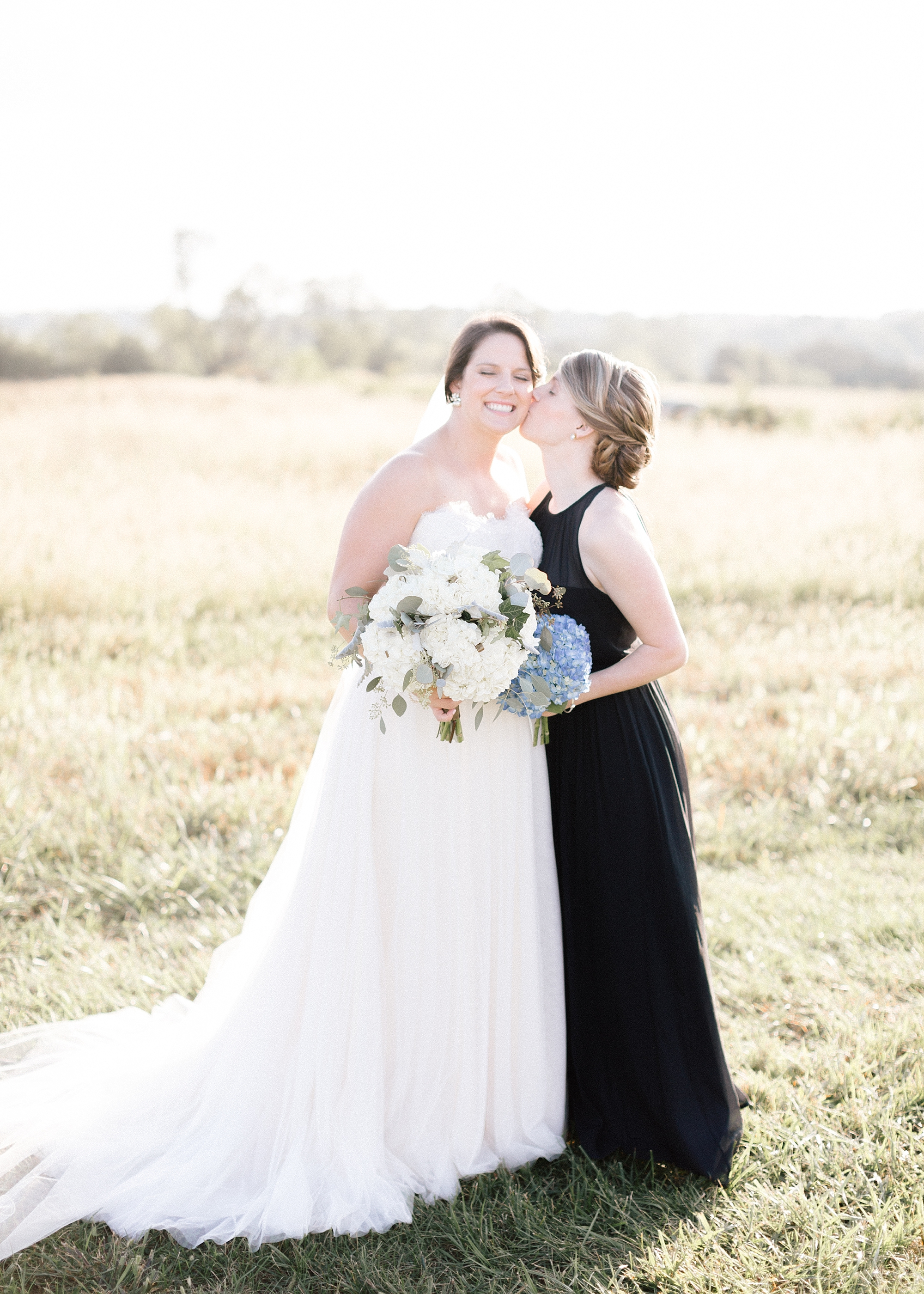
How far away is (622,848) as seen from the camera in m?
3.19

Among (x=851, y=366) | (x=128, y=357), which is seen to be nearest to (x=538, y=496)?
(x=128, y=357)

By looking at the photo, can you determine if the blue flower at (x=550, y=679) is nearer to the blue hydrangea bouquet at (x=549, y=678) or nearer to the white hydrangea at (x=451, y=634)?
the blue hydrangea bouquet at (x=549, y=678)

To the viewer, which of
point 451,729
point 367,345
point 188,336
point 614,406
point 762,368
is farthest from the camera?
point 762,368

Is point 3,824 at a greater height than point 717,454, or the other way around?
point 717,454

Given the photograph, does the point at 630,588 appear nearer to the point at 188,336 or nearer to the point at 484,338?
the point at 484,338

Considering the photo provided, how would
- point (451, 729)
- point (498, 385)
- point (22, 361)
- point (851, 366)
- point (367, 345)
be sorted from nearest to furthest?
point (451, 729)
point (498, 385)
point (22, 361)
point (367, 345)
point (851, 366)

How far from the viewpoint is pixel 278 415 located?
66.6ft

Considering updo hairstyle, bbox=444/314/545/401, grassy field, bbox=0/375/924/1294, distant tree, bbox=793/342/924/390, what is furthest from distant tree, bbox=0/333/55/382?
distant tree, bbox=793/342/924/390

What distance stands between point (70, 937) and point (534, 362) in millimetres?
3388

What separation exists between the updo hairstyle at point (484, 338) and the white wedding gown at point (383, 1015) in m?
0.53

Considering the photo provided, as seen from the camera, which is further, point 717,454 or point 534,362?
point 717,454

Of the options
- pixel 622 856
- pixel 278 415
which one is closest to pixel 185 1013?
pixel 622 856

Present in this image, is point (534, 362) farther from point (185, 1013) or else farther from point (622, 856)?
point (185, 1013)

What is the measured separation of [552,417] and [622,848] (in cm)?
139
